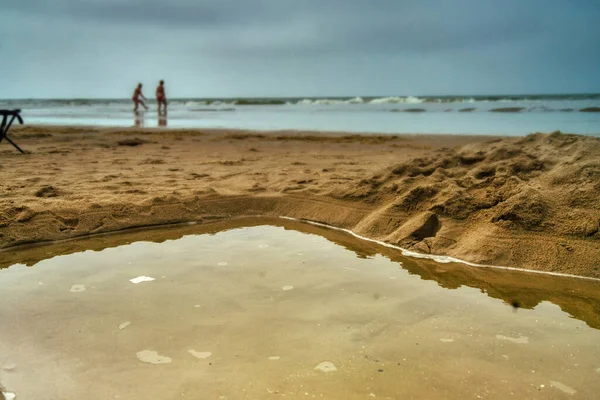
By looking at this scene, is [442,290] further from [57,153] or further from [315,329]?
[57,153]

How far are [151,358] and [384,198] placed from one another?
2.65m

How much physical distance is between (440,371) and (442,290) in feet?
3.00

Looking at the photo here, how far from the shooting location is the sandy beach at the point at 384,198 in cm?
319

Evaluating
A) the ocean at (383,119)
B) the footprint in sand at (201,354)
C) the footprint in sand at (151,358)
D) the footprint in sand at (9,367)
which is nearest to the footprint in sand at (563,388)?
the footprint in sand at (201,354)

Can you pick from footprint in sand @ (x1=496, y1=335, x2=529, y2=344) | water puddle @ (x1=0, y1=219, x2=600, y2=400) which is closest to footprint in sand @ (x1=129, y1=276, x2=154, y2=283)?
water puddle @ (x1=0, y1=219, x2=600, y2=400)

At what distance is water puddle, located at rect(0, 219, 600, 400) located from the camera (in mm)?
1751

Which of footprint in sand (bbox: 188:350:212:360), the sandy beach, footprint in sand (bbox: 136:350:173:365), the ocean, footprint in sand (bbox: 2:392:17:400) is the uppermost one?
the ocean

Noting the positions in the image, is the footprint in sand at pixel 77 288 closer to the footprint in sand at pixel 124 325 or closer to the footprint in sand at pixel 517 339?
the footprint in sand at pixel 124 325

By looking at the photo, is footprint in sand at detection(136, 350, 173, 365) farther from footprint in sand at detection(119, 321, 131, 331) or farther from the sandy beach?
the sandy beach

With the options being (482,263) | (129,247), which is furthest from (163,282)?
(482,263)

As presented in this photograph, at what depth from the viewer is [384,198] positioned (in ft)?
13.5

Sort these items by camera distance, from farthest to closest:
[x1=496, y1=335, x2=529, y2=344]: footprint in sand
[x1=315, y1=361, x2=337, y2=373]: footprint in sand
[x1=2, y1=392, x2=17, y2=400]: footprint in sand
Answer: [x1=496, y1=335, x2=529, y2=344]: footprint in sand
[x1=315, y1=361, x2=337, y2=373]: footprint in sand
[x1=2, y1=392, x2=17, y2=400]: footprint in sand

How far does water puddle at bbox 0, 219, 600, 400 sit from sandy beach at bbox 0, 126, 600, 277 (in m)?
0.30

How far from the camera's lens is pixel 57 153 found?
Result: 7332 mm
